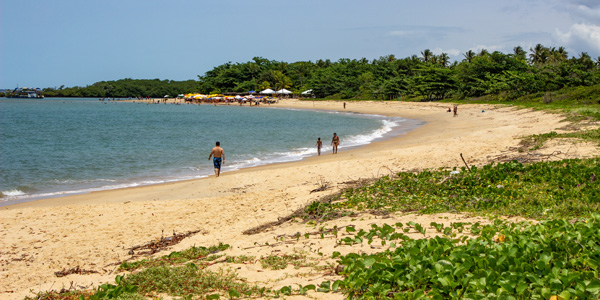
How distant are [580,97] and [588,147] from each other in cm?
2879

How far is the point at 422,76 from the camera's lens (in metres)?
68.7

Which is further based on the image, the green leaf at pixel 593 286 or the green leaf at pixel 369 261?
the green leaf at pixel 369 261

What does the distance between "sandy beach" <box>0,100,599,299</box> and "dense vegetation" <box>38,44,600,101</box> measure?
36219mm

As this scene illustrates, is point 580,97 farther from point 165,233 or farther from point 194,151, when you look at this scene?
point 165,233

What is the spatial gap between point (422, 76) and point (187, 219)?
63.5 m

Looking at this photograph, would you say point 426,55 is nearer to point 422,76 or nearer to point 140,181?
point 422,76

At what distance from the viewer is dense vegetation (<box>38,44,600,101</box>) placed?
48.5 meters

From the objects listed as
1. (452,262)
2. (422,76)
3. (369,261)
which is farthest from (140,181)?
(422,76)

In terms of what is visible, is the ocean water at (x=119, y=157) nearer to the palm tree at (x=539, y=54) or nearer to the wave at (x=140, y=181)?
the wave at (x=140, y=181)

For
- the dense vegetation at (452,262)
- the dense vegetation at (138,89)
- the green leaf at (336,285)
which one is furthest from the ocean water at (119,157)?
the dense vegetation at (138,89)

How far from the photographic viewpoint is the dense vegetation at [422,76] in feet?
159

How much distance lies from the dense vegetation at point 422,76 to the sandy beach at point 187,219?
119 feet

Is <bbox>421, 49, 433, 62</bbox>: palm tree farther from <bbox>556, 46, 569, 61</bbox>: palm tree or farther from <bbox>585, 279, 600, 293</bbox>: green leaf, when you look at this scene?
<bbox>585, 279, 600, 293</bbox>: green leaf

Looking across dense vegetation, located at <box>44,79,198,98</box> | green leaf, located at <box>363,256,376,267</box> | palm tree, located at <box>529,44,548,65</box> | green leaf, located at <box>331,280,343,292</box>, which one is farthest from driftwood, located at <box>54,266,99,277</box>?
dense vegetation, located at <box>44,79,198,98</box>
